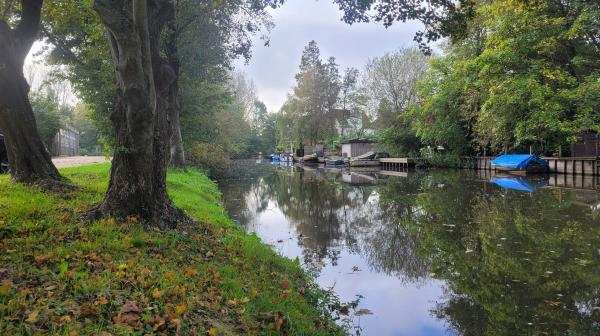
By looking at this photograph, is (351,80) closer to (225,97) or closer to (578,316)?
(225,97)

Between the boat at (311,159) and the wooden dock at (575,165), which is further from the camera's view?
the boat at (311,159)

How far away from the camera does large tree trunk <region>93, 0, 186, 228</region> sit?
23.2 ft

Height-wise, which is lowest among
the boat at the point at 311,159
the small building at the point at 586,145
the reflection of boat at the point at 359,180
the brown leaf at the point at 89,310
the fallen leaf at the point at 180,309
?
the reflection of boat at the point at 359,180

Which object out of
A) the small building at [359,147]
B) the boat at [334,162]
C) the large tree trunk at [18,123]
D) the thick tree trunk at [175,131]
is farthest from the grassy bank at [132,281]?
the small building at [359,147]

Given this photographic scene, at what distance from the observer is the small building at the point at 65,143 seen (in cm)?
4662

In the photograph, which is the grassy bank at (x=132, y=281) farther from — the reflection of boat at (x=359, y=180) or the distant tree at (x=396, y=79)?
the distant tree at (x=396, y=79)

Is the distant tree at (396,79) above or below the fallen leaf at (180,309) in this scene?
above

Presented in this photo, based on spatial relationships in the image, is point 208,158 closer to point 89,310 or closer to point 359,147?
point 359,147

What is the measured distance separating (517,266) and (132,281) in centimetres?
776

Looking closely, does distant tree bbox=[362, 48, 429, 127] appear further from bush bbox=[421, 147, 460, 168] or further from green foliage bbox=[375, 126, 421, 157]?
bush bbox=[421, 147, 460, 168]

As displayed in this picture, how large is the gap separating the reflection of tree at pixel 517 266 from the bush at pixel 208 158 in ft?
83.8

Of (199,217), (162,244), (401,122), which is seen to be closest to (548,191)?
(199,217)

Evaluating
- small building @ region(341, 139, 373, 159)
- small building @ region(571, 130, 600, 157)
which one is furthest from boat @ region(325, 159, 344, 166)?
small building @ region(571, 130, 600, 157)

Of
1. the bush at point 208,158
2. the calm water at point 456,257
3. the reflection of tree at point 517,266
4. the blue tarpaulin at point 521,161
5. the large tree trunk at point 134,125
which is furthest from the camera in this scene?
the bush at point 208,158
